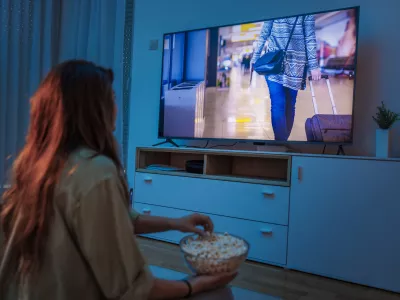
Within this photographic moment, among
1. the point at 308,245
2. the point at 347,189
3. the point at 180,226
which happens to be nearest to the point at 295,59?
the point at 347,189

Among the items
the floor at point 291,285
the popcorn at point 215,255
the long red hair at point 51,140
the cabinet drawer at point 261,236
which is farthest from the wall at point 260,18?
the long red hair at point 51,140

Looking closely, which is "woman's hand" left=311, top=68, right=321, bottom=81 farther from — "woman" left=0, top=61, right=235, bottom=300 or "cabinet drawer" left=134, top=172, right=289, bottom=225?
"woman" left=0, top=61, right=235, bottom=300

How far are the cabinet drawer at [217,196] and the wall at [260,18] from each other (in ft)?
1.80

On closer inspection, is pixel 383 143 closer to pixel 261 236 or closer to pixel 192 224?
pixel 261 236

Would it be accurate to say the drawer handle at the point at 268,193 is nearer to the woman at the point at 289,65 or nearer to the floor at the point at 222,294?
the woman at the point at 289,65

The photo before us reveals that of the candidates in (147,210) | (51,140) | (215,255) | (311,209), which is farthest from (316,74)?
(51,140)

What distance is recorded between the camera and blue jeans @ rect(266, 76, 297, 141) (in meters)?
2.53

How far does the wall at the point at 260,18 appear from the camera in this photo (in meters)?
2.45

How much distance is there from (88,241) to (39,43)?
2410 millimetres

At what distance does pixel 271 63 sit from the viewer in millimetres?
2607

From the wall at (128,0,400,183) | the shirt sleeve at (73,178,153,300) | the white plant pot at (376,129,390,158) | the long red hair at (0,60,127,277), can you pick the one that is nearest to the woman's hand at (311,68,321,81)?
the wall at (128,0,400,183)

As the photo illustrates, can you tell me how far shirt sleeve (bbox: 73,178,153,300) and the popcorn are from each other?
20 centimetres

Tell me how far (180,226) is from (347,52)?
6.09 feet

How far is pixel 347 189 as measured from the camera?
2.12 metres
